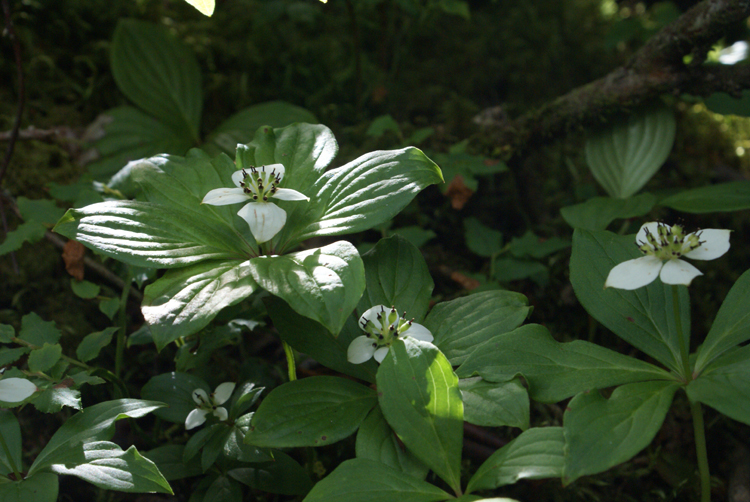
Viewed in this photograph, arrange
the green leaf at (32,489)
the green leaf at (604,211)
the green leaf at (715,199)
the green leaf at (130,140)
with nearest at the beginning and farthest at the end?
the green leaf at (32,489), the green leaf at (715,199), the green leaf at (604,211), the green leaf at (130,140)

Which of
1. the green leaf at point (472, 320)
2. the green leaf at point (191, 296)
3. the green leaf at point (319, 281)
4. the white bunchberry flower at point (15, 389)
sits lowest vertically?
the white bunchberry flower at point (15, 389)

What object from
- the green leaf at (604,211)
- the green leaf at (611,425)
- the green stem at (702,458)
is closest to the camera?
the green leaf at (611,425)

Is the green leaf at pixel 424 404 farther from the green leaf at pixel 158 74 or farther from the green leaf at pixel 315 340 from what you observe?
the green leaf at pixel 158 74

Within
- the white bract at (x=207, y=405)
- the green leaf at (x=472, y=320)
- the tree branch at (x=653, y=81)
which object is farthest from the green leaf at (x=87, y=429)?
the tree branch at (x=653, y=81)

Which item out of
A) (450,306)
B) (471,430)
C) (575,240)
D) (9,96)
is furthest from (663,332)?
(9,96)

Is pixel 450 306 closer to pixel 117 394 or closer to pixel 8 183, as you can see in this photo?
pixel 117 394

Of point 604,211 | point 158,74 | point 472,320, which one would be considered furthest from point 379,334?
point 158,74

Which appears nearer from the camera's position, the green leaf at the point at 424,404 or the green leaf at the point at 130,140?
the green leaf at the point at 424,404

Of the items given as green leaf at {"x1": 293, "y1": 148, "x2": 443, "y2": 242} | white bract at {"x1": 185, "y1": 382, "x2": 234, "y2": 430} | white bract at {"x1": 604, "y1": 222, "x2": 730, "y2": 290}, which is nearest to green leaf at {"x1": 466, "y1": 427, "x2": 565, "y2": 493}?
white bract at {"x1": 604, "y1": 222, "x2": 730, "y2": 290}
